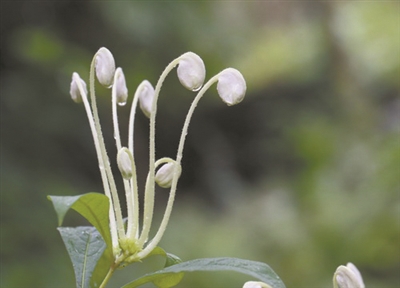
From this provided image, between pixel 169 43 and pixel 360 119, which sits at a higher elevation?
pixel 169 43

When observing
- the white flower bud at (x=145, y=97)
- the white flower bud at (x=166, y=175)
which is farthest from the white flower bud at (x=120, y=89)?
the white flower bud at (x=166, y=175)

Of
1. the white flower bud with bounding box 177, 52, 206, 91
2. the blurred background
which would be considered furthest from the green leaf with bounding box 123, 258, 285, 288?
the blurred background

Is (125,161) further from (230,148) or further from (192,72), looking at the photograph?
(230,148)

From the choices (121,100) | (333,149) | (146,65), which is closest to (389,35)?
(333,149)

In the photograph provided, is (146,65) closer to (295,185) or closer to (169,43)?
(169,43)

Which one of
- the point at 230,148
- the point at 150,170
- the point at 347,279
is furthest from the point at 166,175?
the point at 230,148
